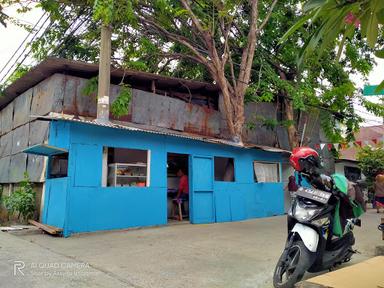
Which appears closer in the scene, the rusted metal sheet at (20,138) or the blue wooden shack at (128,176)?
the blue wooden shack at (128,176)

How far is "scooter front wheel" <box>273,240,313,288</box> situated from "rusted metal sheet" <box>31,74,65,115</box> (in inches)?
294

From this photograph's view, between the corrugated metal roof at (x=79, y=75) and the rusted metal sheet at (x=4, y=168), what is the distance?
2.17m

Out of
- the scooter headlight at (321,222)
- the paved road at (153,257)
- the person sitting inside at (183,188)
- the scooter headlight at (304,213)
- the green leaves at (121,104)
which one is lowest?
the paved road at (153,257)

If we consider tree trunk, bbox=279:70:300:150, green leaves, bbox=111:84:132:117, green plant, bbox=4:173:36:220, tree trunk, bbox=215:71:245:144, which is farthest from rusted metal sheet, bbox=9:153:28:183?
tree trunk, bbox=279:70:300:150

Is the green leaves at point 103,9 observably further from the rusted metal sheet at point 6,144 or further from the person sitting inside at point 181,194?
the rusted metal sheet at point 6,144

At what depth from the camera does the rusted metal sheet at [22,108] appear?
11.1m

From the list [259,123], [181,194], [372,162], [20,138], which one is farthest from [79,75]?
[372,162]

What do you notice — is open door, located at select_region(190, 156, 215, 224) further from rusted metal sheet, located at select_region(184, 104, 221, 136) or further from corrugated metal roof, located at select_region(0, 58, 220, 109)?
corrugated metal roof, located at select_region(0, 58, 220, 109)

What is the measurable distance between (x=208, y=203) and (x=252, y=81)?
200 inches

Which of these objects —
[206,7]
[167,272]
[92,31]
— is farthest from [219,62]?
[167,272]

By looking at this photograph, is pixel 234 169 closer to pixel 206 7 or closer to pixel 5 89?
pixel 206 7

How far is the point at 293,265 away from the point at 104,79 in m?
6.93

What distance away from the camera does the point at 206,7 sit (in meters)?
11.0

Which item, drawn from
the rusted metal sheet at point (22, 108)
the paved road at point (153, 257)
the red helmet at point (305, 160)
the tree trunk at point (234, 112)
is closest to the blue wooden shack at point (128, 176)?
the tree trunk at point (234, 112)
